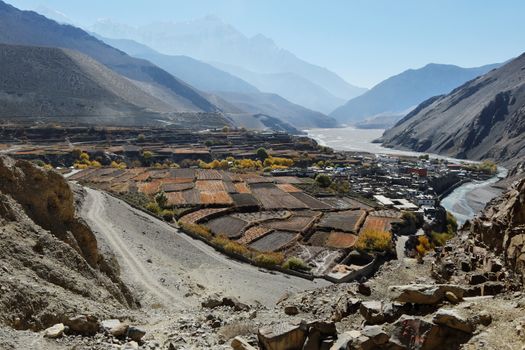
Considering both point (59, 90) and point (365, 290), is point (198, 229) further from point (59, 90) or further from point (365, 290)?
point (59, 90)

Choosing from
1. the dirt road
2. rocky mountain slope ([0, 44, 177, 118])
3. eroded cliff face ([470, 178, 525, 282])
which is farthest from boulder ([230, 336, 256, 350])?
rocky mountain slope ([0, 44, 177, 118])

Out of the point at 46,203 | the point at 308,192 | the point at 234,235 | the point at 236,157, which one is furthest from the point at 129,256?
the point at 236,157

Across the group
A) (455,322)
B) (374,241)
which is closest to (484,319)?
(455,322)

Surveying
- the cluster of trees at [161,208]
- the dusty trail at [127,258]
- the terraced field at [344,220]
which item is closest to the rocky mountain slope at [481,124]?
the terraced field at [344,220]

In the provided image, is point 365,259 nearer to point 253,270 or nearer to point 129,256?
point 253,270

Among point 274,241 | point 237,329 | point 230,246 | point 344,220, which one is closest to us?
point 237,329

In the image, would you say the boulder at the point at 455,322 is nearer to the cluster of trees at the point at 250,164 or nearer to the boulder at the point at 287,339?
the boulder at the point at 287,339
